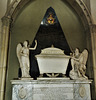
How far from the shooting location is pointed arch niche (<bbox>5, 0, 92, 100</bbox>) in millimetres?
5831

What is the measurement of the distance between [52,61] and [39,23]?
199 centimetres

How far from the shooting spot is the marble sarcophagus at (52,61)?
4.94 meters

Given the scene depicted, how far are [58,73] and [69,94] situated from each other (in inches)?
32.1

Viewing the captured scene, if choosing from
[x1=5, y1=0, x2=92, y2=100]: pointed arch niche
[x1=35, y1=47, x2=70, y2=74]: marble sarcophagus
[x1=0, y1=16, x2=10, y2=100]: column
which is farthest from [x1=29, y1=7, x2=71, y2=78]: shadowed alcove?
[x1=0, y1=16, x2=10, y2=100]: column

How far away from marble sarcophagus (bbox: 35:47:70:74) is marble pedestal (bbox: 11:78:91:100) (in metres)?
0.39

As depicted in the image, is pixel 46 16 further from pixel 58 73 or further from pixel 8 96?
pixel 8 96

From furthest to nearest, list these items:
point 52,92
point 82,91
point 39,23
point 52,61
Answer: point 39,23 < point 52,61 < point 82,91 < point 52,92

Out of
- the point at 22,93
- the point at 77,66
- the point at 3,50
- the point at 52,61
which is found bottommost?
the point at 22,93

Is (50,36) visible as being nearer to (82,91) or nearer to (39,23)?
(39,23)

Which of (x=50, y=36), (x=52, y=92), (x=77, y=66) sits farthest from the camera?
(x=50, y=36)

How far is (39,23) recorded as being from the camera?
6141 millimetres

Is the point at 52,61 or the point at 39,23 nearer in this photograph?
the point at 52,61

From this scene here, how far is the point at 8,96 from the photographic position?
16.6 ft

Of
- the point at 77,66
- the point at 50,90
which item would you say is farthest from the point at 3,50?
the point at 77,66
